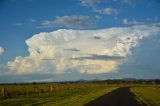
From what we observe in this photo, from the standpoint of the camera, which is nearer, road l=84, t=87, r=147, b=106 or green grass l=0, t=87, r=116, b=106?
road l=84, t=87, r=147, b=106

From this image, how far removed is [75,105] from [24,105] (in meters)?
4.20

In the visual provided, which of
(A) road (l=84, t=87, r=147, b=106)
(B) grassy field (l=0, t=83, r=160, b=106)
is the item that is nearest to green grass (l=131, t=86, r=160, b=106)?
(B) grassy field (l=0, t=83, r=160, b=106)

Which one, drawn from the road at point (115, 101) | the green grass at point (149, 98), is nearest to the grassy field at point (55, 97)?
the green grass at point (149, 98)

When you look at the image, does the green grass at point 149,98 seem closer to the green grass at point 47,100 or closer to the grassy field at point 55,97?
the grassy field at point 55,97

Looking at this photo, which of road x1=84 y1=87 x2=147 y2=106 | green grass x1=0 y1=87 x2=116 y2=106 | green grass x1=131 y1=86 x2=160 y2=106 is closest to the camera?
road x1=84 y1=87 x2=147 y2=106

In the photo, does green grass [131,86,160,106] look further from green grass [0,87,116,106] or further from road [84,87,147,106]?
green grass [0,87,116,106]

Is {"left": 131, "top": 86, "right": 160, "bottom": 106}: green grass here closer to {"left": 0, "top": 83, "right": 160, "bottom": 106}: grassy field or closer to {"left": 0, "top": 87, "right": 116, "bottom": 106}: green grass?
{"left": 0, "top": 83, "right": 160, "bottom": 106}: grassy field

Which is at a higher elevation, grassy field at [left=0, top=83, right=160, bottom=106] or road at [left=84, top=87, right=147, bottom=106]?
grassy field at [left=0, top=83, right=160, bottom=106]

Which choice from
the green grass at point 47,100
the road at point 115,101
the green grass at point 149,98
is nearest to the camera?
the road at point 115,101

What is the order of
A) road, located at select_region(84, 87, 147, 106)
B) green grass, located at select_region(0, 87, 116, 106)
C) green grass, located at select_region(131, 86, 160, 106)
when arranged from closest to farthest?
1. road, located at select_region(84, 87, 147, 106)
2. green grass, located at select_region(0, 87, 116, 106)
3. green grass, located at select_region(131, 86, 160, 106)

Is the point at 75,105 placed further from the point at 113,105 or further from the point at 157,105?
the point at 157,105

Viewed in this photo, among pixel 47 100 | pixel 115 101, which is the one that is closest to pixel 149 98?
pixel 115 101

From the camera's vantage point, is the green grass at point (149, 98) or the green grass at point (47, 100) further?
the green grass at point (149, 98)

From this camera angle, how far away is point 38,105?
29297 mm
